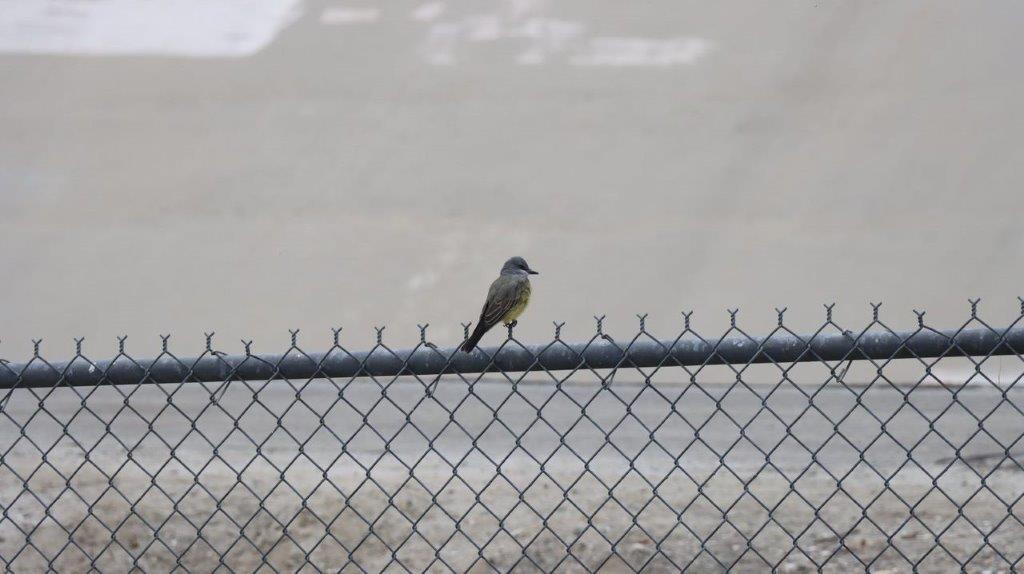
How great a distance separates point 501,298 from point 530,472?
3.82 meters

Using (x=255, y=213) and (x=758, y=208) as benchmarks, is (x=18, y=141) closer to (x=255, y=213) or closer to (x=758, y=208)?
(x=255, y=213)

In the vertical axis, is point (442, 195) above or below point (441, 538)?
below

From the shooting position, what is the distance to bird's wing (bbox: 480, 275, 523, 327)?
12.0 ft

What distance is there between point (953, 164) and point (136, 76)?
8479 mm

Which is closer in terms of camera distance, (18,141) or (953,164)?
(953,164)

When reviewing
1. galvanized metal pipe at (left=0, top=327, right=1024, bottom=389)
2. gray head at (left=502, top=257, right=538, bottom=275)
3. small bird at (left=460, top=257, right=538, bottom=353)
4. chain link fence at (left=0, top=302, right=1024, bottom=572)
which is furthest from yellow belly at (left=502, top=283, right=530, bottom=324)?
galvanized metal pipe at (left=0, top=327, right=1024, bottom=389)

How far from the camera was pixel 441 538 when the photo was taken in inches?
213

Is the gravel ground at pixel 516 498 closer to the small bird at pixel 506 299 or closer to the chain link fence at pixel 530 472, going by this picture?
the chain link fence at pixel 530 472

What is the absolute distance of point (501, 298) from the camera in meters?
3.76

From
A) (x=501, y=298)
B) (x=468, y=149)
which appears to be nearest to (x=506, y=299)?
(x=501, y=298)

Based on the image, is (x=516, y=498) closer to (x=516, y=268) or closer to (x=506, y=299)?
(x=516, y=268)

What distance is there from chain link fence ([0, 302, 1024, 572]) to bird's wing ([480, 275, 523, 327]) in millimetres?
316

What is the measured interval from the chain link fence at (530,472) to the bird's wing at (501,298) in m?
0.32

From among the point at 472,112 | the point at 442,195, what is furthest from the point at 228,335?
the point at 472,112
